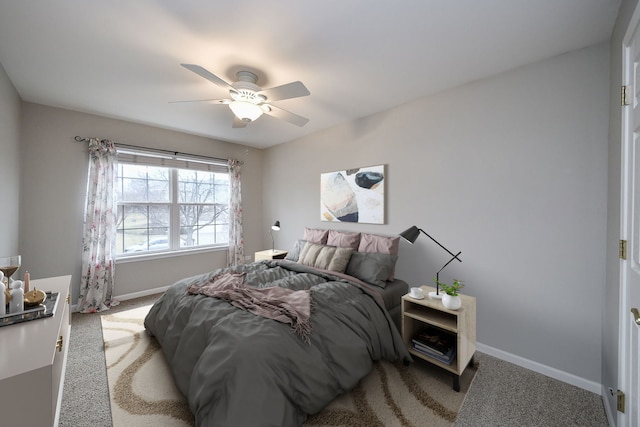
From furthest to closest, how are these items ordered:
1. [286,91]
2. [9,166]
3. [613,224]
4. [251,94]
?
[9,166] → [251,94] → [286,91] → [613,224]

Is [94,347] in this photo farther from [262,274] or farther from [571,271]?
[571,271]

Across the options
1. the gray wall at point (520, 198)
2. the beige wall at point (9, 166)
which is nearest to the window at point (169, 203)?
the beige wall at point (9, 166)

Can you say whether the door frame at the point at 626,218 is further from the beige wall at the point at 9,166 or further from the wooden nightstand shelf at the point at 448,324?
the beige wall at the point at 9,166

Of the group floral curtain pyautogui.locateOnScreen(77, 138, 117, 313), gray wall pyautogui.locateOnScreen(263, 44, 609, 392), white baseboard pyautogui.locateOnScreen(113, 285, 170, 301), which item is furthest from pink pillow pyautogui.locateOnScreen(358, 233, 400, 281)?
floral curtain pyautogui.locateOnScreen(77, 138, 117, 313)

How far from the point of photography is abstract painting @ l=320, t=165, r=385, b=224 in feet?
10.3

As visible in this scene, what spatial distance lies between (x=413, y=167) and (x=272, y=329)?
2.24m

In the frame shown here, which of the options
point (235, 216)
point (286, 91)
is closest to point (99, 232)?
point (235, 216)

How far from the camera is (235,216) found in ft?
14.8

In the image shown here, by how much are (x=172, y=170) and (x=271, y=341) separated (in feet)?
11.7

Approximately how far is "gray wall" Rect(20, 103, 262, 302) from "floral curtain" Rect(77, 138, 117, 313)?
13 centimetres

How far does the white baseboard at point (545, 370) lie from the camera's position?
6.02 ft

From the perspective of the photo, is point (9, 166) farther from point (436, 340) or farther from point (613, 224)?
point (613, 224)

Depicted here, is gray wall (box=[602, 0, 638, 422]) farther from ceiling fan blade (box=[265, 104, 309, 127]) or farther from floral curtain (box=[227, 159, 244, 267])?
floral curtain (box=[227, 159, 244, 267])

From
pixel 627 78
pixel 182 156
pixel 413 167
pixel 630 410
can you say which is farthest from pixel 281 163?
pixel 630 410
